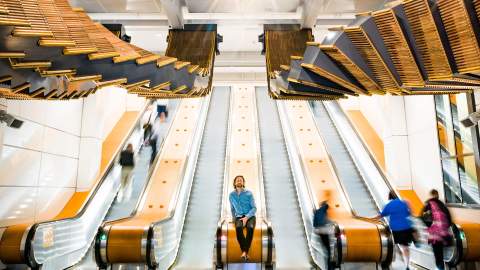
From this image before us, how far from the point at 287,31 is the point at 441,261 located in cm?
626

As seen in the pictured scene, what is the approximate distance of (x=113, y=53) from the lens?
291 cm

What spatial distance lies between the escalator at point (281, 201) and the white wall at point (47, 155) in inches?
178

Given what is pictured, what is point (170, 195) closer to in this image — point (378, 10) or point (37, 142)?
point (37, 142)

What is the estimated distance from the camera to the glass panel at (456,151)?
6.22m

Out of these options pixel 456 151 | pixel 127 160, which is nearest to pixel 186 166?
pixel 127 160

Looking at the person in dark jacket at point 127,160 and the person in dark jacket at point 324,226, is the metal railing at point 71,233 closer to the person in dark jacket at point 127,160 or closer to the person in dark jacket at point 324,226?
the person in dark jacket at point 127,160

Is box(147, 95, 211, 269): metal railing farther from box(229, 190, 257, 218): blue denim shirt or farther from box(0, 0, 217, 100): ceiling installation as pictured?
box(0, 0, 217, 100): ceiling installation

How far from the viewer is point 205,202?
7941mm

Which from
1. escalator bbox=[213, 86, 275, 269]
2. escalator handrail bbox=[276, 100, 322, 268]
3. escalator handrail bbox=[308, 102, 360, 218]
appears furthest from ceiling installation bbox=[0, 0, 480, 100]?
escalator handrail bbox=[308, 102, 360, 218]

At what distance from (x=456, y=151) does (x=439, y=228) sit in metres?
2.33

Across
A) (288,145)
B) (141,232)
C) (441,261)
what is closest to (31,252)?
(141,232)

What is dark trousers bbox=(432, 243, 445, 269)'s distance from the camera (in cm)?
503


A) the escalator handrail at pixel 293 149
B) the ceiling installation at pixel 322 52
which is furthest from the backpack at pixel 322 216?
the ceiling installation at pixel 322 52

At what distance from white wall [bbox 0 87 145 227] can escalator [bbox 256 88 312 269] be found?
4.52 metres
